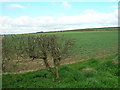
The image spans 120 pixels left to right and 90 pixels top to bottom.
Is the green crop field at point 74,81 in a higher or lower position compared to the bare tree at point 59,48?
lower

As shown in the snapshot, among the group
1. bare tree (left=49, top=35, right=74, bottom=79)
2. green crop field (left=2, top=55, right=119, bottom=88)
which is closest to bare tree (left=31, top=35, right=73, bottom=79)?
bare tree (left=49, top=35, right=74, bottom=79)

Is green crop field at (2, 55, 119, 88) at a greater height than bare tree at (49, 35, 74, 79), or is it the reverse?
bare tree at (49, 35, 74, 79)

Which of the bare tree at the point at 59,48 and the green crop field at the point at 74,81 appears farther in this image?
the bare tree at the point at 59,48

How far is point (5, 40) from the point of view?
8383 mm

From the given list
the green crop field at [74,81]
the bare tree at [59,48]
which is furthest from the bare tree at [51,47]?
the green crop field at [74,81]

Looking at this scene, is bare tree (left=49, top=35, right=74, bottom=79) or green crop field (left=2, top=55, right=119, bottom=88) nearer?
green crop field (left=2, top=55, right=119, bottom=88)

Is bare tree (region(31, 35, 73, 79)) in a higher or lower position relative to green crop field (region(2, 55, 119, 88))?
higher

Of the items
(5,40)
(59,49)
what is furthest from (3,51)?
(59,49)

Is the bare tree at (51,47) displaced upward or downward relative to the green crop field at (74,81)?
upward

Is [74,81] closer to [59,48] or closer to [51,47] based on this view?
[59,48]

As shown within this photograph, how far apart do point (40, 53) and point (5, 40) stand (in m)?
1.98

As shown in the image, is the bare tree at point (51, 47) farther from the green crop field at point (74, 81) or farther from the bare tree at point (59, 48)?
the green crop field at point (74, 81)

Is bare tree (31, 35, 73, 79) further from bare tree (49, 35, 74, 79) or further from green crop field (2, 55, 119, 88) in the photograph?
green crop field (2, 55, 119, 88)

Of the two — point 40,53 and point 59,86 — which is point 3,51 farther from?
point 59,86
